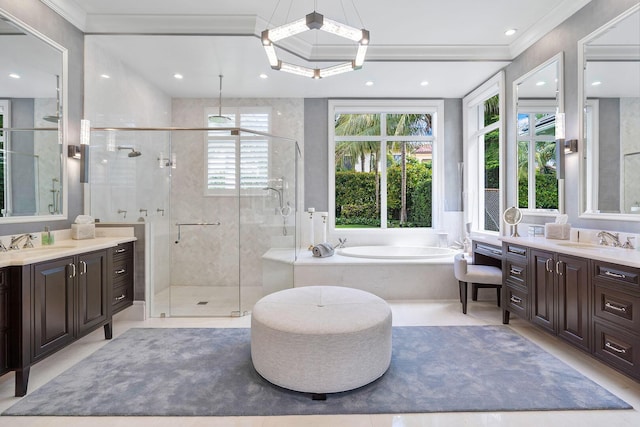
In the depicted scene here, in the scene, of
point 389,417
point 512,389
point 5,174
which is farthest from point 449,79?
point 5,174

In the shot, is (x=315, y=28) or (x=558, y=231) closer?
(x=315, y=28)

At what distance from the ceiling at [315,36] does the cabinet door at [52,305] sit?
236 cm

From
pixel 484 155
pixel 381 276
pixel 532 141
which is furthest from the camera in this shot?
pixel 484 155

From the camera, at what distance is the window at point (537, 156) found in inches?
120

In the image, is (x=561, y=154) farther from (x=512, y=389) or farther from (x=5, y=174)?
(x=5, y=174)

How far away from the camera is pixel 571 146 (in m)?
2.77

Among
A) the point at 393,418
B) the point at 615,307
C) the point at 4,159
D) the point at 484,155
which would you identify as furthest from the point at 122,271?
the point at 484,155

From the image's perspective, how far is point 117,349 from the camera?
2.53 metres

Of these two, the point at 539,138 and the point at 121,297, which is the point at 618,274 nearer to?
the point at 539,138

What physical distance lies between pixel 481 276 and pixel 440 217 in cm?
169

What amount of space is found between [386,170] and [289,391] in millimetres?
3717

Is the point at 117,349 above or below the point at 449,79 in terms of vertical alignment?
below

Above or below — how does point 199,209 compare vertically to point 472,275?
above

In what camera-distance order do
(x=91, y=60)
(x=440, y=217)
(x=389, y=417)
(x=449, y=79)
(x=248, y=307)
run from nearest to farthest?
1. (x=389, y=417)
2. (x=91, y=60)
3. (x=248, y=307)
4. (x=449, y=79)
5. (x=440, y=217)
